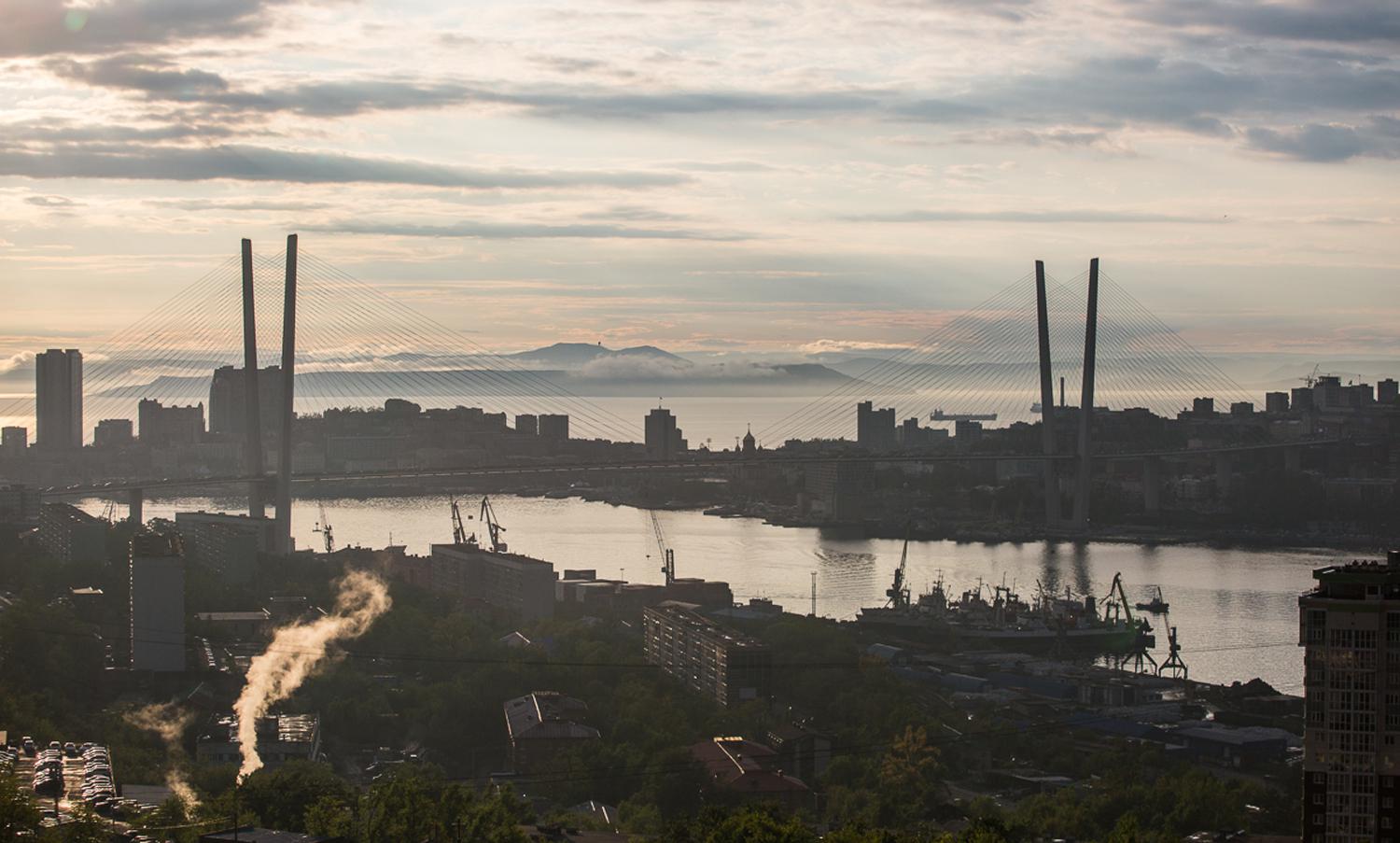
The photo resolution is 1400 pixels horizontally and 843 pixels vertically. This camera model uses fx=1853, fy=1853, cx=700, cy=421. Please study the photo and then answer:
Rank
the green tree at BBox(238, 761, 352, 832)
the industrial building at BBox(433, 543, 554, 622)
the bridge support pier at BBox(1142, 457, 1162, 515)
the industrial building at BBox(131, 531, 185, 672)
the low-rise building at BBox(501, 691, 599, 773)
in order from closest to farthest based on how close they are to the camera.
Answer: the green tree at BBox(238, 761, 352, 832)
the low-rise building at BBox(501, 691, 599, 773)
the industrial building at BBox(131, 531, 185, 672)
the industrial building at BBox(433, 543, 554, 622)
the bridge support pier at BBox(1142, 457, 1162, 515)

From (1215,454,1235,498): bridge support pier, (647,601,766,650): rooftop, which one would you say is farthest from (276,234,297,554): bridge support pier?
(1215,454,1235,498): bridge support pier

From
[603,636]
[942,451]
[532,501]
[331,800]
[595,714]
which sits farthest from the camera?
[532,501]

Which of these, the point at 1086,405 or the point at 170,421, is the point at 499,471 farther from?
the point at 170,421

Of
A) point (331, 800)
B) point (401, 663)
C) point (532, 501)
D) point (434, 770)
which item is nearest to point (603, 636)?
point (401, 663)

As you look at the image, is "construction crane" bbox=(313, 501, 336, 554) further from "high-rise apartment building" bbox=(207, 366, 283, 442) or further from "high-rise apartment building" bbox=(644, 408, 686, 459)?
"high-rise apartment building" bbox=(644, 408, 686, 459)

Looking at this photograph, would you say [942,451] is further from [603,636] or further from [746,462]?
[603,636]

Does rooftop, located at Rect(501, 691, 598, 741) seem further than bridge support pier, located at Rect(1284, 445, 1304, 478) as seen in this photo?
No
